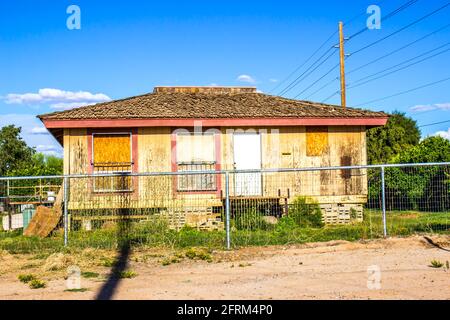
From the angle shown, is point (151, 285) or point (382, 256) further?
point (382, 256)

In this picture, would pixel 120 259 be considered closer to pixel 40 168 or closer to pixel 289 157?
pixel 289 157

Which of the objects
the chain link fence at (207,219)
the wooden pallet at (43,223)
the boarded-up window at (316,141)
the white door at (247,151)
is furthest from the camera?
the boarded-up window at (316,141)

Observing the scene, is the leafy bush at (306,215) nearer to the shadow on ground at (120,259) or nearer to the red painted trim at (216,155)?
the red painted trim at (216,155)

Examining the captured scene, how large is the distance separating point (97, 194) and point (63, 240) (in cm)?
139

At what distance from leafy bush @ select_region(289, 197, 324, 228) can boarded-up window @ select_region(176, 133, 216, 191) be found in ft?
13.2

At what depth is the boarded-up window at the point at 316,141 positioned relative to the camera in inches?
685

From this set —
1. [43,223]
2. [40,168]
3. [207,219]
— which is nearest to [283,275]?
[207,219]

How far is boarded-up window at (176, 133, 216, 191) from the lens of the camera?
1681 centimetres

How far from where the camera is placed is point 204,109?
57.4 feet

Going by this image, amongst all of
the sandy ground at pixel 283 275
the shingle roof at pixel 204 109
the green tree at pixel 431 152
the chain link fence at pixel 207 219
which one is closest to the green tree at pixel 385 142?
the green tree at pixel 431 152

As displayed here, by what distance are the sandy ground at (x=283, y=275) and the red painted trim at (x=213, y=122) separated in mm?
6323
